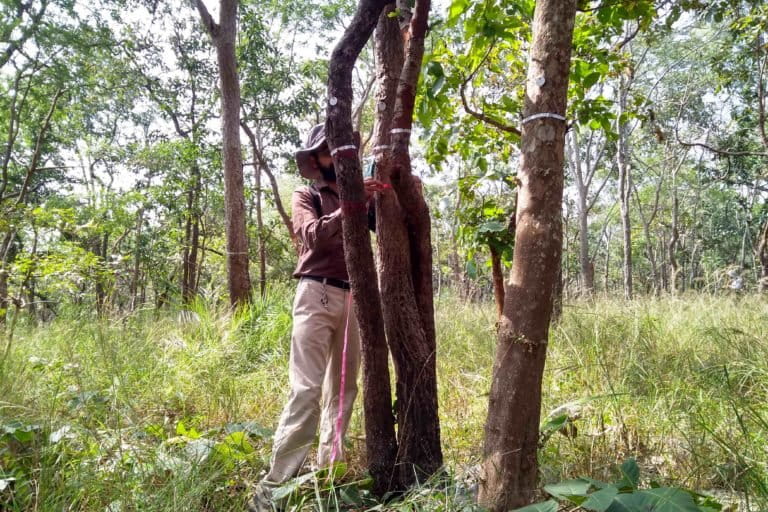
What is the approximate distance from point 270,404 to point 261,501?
1416mm

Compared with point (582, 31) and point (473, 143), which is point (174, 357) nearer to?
point (473, 143)

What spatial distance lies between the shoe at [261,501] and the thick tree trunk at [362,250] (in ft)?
1.49

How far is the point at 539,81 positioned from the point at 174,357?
424cm

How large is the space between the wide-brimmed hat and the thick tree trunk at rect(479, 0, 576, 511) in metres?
1.08

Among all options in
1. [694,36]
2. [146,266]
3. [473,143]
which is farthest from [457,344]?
[694,36]

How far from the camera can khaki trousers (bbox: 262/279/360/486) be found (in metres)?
2.37

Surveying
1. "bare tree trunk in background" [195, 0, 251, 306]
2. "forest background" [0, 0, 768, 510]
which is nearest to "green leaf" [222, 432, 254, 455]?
"forest background" [0, 0, 768, 510]

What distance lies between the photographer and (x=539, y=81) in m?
1.71

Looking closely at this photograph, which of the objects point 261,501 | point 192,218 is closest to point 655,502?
point 261,501

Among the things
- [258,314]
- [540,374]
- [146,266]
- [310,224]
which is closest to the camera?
[540,374]

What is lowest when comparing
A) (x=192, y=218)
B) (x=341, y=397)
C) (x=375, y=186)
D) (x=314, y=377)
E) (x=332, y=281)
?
(x=341, y=397)

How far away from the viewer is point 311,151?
8.36ft

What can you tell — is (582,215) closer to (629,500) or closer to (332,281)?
(332,281)

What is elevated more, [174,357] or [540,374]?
[540,374]
